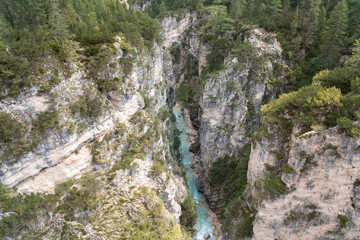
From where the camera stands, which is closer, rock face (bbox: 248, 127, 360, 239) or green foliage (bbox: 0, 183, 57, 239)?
green foliage (bbox: 0, 183, 57, 239)

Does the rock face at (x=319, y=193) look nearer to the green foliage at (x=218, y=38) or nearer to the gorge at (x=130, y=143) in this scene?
the gorge at (x=130, y=143)

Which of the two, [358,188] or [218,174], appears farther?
[218,174]

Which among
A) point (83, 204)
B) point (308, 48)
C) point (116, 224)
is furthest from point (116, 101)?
point (308, 48)

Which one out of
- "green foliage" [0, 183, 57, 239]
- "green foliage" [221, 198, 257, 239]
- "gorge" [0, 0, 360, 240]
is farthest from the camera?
"green foliage" [221, 198, 257, 239]

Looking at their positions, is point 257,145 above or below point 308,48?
below

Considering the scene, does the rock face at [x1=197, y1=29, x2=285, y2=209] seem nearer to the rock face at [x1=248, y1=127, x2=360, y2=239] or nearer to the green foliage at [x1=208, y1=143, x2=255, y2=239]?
the green foliage at [x1=208, y1=143, x2=255, y2=239]

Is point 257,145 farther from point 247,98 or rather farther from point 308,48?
point 308,48

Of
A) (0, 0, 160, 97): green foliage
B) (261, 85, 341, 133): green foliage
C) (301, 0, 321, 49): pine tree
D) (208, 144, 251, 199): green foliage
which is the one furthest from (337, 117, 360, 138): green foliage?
(0, 0, 160, 97): green foliage

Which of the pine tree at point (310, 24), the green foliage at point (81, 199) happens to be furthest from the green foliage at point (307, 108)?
the green foliage at point (81, 199)
